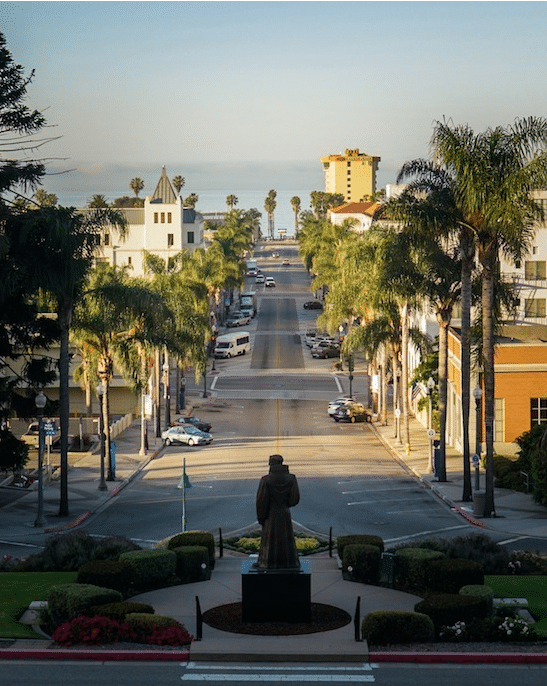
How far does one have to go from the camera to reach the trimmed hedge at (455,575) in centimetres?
2869

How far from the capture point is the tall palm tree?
49.6 meters

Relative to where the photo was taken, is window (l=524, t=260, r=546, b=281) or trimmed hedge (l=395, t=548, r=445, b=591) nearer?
trimmed hedge (l=395, t=548, r=445, b=591)

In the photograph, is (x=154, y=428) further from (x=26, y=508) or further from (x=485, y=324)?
(x=485, y=324)

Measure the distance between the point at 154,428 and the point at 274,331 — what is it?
2393 inches

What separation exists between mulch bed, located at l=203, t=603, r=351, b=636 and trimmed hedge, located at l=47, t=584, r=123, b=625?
92.0 inches

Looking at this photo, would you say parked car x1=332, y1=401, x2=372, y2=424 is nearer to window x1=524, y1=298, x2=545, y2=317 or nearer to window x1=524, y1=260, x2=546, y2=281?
window x1=524, y1=298, x2=545, y2=317

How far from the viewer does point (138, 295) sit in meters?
56.2

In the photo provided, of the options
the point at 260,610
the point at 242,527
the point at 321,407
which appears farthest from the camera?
the point at 321,407

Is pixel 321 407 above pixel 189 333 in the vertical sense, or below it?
below

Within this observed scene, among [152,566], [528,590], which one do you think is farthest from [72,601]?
[528,590]

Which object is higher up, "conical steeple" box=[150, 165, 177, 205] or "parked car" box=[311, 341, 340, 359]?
"conical steeple" box=[150, 165, 177, 205]

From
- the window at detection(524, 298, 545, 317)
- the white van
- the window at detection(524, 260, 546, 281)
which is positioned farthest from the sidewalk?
the white van

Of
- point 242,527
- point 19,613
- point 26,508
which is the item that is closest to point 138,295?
point 26,508

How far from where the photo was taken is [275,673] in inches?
915
